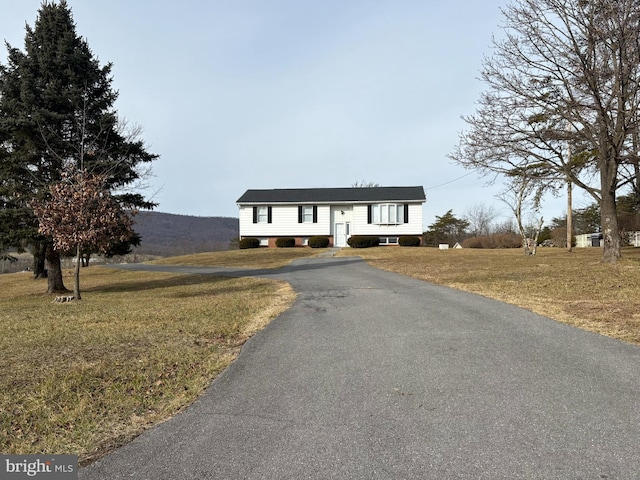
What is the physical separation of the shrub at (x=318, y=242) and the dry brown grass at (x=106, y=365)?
24.0 m

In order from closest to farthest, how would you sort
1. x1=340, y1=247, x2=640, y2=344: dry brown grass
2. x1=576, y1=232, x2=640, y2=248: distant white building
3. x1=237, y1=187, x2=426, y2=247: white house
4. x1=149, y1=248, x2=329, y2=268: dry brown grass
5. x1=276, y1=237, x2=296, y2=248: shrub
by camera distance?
x1=340, y1=247, x2=640, y2=344: dry brown grass, x1=149, y1=248, x2=329, y2=268: dry brown grass, x1=576, y1=232, x2=640, y2=248: distant white building, x1=276, y1=237, x2=296, y2=248: shrub, x1=237, y1=187, x2=426, y2=247: white house

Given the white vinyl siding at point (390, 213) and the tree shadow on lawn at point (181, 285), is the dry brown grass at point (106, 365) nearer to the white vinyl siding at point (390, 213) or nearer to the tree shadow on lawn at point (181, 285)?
the tree shadow on lawn at point (181, 285)

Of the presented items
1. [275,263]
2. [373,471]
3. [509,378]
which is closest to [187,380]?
[373,471]

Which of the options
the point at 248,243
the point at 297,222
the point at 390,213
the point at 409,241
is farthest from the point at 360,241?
the point at 248,243

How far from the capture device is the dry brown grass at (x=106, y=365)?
3521mm

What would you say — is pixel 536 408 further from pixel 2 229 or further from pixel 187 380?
pixel 2 229

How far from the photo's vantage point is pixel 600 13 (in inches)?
521

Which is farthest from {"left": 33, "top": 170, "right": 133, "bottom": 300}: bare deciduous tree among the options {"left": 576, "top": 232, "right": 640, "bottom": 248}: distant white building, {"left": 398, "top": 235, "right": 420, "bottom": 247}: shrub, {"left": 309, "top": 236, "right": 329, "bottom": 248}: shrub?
{"left": 576, "top": 232, "right": 640, "bottom": 248}: distant white building

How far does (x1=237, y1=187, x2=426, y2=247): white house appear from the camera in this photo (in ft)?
117

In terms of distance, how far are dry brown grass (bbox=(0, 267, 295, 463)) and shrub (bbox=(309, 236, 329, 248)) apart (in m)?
24.0

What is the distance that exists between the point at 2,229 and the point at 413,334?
Result: 14893 mm

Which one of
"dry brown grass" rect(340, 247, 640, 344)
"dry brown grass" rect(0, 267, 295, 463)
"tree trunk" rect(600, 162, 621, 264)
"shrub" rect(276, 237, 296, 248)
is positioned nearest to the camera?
"dry brown grass" rect(0, 267, 295, 463)

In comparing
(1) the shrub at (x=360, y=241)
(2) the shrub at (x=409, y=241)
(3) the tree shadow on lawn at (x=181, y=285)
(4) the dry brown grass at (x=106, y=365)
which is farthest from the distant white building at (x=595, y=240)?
(4) the dry brown grass at (x=106, y=365)

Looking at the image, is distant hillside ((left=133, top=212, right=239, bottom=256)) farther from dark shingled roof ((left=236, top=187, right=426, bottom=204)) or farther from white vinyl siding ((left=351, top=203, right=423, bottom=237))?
white vinyl siding ((left=351, top=203, right=423, bottom=237))
